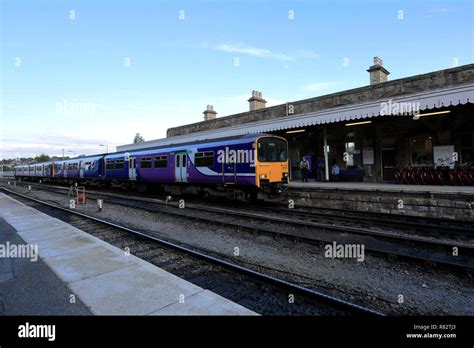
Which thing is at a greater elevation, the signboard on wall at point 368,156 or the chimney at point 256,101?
the chimney at point 256,101

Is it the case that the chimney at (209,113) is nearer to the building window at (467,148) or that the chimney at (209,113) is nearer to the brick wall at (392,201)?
the brick wall at (392,201)

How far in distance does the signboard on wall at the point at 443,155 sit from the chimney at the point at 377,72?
5257 mm

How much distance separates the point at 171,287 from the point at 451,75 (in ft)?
54.1

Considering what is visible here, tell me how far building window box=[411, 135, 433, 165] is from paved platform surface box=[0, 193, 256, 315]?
15.5m

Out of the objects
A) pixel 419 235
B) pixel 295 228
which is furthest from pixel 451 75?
pixel 295 228

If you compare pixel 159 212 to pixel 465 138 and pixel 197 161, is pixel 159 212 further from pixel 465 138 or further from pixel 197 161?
pixel 465 138

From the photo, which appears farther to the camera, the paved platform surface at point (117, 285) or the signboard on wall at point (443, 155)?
the signboard on wall at point (443, 155)

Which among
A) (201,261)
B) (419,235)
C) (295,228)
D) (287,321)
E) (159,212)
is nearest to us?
(287,321)

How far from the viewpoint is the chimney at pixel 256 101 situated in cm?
2365

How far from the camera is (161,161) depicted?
16.8 meters

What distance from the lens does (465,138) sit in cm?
1402

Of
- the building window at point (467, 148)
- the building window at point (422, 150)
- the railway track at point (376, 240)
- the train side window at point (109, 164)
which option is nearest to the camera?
the railway track at point (376, 240)

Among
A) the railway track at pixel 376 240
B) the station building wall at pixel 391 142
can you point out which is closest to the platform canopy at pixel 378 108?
the station building wall at pixel 391 142

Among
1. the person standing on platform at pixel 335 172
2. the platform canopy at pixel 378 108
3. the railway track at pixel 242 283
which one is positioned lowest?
the railway track at pixel 242 283
